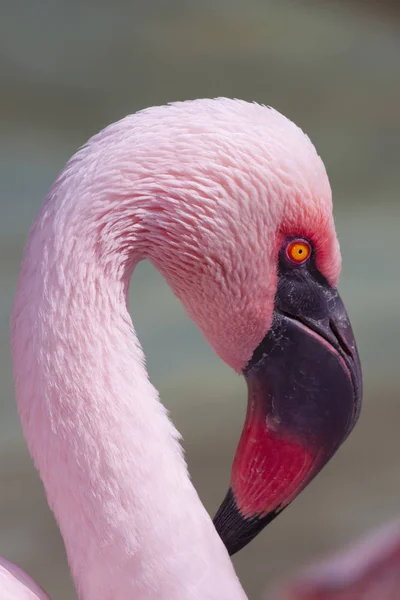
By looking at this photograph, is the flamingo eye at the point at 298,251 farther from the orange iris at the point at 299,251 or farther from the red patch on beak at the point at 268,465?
the red patch on beak at the point at 268,465

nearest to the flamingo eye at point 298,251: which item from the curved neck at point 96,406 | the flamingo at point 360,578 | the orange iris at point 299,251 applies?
the orange iris at point 299,251

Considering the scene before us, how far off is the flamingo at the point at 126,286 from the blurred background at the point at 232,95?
45.6 inches

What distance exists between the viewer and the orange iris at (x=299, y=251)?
37.4 inches

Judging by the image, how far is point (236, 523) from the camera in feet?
3.52

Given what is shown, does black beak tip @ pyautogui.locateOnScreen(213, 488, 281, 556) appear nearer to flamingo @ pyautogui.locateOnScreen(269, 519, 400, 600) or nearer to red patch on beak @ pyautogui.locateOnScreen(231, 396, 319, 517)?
red patch on beak @ pyautogui.locateOnScreen(231, 396, 319, 517)

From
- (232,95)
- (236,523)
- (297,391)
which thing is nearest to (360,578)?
(236,523)

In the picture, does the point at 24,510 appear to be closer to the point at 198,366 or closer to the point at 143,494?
the point at 198,366

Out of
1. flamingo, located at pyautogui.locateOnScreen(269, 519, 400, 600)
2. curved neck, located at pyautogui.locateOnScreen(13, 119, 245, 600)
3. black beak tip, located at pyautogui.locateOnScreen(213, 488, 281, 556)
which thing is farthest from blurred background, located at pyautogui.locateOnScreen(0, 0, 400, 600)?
curved neck, located at pyautogui.locateOnScreen(13, 119, 245, 600)

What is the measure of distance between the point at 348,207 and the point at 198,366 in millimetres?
1050

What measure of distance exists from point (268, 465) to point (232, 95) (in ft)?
8.06

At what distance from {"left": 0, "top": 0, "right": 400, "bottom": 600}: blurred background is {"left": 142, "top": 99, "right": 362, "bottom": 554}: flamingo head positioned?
41.1 inches

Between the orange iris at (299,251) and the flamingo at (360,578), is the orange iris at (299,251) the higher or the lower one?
the higher one

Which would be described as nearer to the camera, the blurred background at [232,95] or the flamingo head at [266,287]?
the flamingo head at [266,287]

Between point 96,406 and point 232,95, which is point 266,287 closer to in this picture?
point 96,406
